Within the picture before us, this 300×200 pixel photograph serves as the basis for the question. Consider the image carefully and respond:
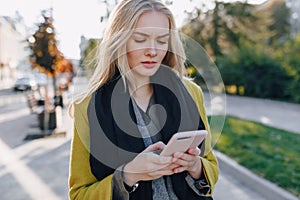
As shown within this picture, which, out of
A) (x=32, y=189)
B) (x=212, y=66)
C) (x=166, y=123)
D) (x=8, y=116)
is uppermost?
(x=212, y=66)

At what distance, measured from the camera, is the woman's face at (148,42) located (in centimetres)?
114

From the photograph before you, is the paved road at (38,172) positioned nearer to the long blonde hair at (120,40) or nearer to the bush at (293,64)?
the long blonde hair at (120,40)

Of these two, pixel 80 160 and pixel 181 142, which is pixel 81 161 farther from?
pixel 181 142

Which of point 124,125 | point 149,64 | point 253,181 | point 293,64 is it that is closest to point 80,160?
point 124,125

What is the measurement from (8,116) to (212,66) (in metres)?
12.1

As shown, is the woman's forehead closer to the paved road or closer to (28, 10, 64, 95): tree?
the paved road

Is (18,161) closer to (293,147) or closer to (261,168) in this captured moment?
(261,168)

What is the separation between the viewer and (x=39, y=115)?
27.4ft

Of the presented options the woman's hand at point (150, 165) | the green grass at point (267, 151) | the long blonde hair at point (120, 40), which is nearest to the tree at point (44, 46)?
the green grass at point (267, 151)

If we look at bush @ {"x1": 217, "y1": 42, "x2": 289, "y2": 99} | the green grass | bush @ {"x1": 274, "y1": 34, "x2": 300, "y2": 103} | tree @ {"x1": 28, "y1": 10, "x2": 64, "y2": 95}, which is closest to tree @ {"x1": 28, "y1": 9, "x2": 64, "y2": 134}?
tree @ {"x1": 28, "y1": 10, "x2": 64, "y2": 95}

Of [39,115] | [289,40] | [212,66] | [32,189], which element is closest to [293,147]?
Result: [32,189]

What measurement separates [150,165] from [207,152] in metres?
0.37

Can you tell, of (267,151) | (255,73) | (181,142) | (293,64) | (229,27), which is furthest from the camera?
(229,27)

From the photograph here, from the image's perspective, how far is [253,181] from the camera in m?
4.26
